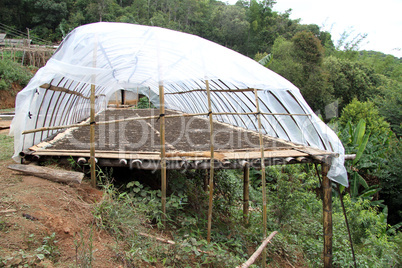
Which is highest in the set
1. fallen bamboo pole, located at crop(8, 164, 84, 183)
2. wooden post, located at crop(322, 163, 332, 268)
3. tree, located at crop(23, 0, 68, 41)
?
tree, located at crop(23, 0, 68, 41)

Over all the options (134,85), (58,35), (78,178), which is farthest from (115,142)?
(58,35)

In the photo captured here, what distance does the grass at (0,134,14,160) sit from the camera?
485 cm

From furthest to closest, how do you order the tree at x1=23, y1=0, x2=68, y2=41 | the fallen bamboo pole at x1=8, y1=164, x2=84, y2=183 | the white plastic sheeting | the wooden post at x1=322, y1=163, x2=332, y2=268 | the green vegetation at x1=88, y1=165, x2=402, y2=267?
the tree at x1=23, y1=0, x2=68, y2=41, the wooden post at x1=322, y1=163, x2=332, y2=268, the white plastic sheeting, the fallen bamboo pole at x1=8, y1=164, x2=84, y2=183, the green vegetation at x1=88, y1=165, x2=402, y2=267

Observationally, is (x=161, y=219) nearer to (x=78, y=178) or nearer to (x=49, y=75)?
(x=78, y=178)

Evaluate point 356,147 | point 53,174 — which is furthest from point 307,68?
point 53,174

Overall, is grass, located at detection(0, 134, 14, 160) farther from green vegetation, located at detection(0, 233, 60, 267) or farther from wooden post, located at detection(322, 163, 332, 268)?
wooden post, located at detection(322, 163, 332, 268)

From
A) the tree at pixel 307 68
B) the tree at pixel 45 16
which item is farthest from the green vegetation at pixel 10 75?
the tree at pixel 307 68

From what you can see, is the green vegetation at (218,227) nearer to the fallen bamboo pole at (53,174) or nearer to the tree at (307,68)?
the fallen bamboo pole at (53,174)

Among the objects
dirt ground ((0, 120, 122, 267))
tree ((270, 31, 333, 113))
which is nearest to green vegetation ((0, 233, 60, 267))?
dirt ground ((0, 120, 122, 267))

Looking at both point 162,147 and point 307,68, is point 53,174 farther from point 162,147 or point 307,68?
point 307,68

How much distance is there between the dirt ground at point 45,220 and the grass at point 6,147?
104 centimetres

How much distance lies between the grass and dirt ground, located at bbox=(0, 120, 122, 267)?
1038mm

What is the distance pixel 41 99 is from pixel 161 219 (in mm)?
3249

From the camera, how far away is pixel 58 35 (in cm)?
2959
